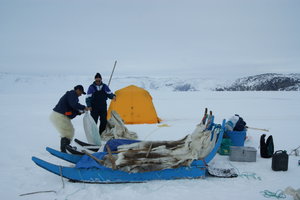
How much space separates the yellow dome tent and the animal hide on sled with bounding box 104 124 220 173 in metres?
3.86

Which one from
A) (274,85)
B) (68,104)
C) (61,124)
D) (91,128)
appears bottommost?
(91,128)

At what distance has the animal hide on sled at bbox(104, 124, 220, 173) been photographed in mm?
3727

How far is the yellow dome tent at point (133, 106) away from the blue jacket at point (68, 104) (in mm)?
3195

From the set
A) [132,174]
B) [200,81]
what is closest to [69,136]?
[132,174]

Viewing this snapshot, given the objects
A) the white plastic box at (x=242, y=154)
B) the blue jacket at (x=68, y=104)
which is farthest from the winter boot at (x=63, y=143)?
the white plastic box at (x=242, y=154)

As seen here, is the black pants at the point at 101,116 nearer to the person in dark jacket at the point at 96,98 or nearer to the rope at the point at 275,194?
the person in dark jacket at the point at 96,98

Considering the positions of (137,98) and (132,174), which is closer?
(132,174)

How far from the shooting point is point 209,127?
5.20m

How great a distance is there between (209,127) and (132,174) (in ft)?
7.20

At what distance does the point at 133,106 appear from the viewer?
8438 millimetres

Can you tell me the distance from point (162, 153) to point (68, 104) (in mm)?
2362

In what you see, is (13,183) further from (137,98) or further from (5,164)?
(137,98)

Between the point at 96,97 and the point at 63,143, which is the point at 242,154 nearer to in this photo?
the point at 63,143

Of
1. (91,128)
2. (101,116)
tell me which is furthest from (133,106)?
(91,128)
